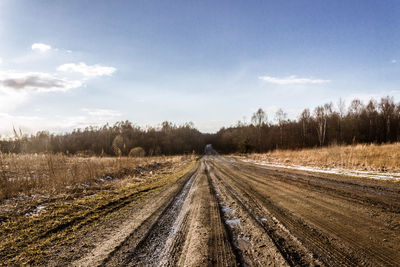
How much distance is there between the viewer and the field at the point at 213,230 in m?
2.35

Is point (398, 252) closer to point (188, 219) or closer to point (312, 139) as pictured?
point (188, 219)

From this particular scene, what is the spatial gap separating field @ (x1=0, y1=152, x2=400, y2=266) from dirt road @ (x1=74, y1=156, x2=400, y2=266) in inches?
0.5

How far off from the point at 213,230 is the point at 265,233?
0.85m

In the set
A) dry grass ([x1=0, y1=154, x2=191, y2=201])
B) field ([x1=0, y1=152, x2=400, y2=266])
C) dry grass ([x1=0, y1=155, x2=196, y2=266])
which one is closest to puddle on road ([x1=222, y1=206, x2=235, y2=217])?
field ([x1=0, y1=152, x2=400, y2=266])

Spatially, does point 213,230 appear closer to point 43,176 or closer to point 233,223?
point 233,223

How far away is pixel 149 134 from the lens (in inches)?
3302

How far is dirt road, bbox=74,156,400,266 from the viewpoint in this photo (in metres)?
2.30

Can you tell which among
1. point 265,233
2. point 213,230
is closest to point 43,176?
point 213,230

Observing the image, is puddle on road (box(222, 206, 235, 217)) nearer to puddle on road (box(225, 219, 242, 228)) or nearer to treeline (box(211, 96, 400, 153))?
puddle on road (box(225, 219, 242, 228))

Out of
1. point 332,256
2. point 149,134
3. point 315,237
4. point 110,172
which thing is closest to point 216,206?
point 315,237

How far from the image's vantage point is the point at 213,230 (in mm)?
3170

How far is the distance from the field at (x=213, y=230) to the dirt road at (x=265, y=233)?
0.01 metres

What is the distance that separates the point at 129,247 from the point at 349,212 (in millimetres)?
4203

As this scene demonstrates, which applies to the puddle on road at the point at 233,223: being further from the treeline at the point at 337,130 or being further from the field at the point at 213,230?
the treeline at the point at 337,130
